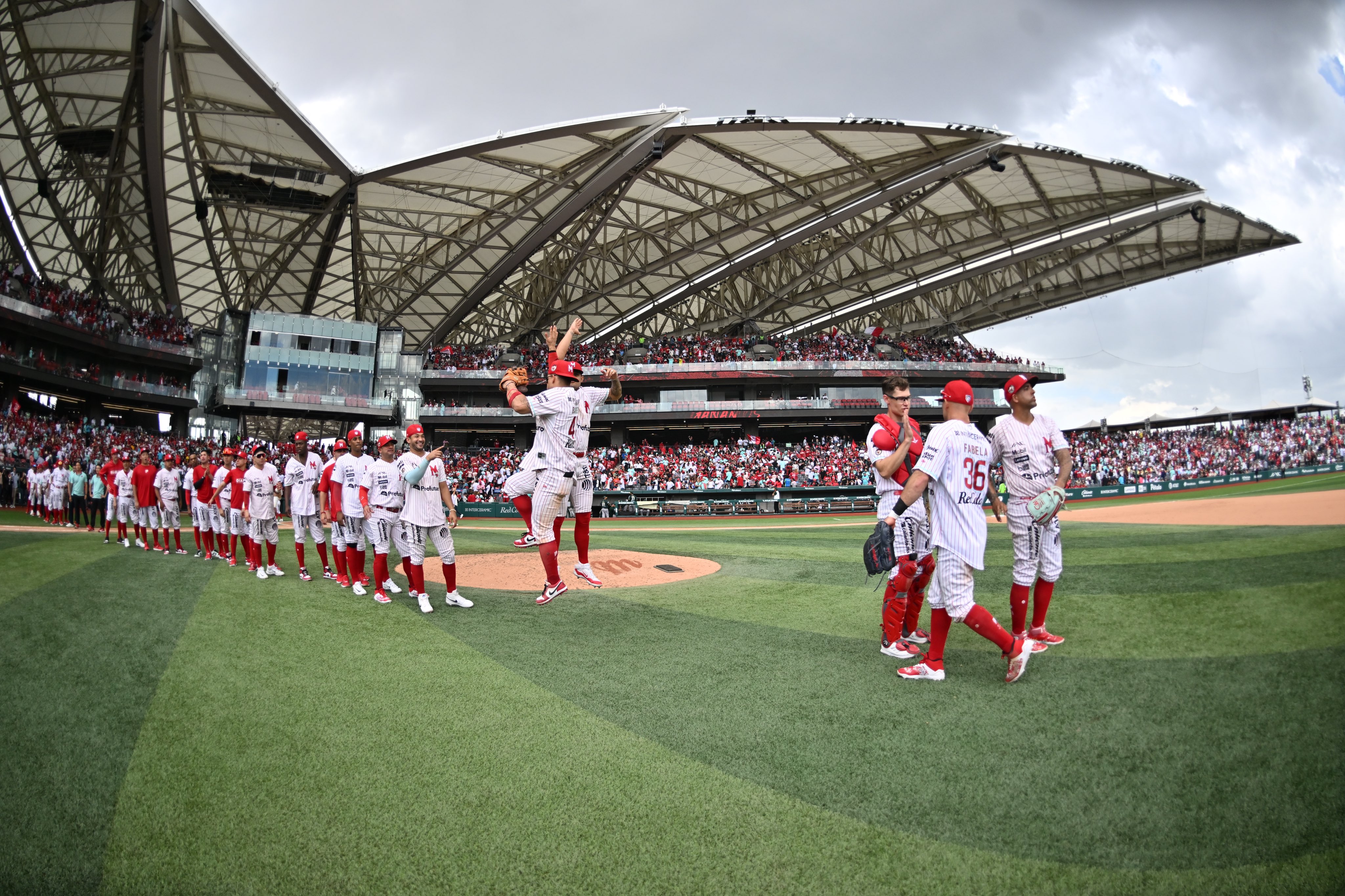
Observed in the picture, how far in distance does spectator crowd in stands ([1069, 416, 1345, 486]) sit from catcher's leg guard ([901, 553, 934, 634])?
1339 inches

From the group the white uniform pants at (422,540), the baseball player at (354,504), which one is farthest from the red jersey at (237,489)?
the white uniform pants at (422,540)

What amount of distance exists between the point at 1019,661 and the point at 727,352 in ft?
146

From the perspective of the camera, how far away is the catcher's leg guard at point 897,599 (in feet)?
18.0

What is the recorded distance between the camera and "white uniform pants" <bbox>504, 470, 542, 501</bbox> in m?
7.30

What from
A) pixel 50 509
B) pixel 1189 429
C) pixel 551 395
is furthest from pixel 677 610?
pixel 1189 429

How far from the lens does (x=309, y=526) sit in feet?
35.4

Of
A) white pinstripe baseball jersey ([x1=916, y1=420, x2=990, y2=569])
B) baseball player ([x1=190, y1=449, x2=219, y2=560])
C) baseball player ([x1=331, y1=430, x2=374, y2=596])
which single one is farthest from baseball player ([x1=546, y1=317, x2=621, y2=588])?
baseball player ([x1=190, y1=449, x2=219, y2=560])

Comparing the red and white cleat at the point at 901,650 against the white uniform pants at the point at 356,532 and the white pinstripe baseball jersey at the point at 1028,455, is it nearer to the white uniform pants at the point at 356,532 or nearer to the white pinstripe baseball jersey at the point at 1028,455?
the white pinstripe baseball jersey at the point at 1028,455

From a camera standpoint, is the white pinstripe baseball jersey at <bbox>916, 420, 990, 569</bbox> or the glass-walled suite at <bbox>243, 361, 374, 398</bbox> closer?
the white pinstripe baseball jersey at <bbox>916, 420, 990, 569</bbox>

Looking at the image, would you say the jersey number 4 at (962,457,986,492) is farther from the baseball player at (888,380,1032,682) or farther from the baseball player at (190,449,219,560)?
the baseball player at (190,449,219,560)

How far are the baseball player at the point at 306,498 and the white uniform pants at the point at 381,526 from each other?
2463 mm

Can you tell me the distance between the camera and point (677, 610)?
7.29 meters

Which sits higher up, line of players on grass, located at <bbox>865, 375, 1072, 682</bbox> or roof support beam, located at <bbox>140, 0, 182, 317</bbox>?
roof support beam, located at <bbox>140, 0, 182, 317</bbox>

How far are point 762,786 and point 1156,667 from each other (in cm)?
329
